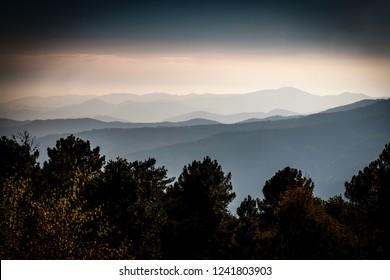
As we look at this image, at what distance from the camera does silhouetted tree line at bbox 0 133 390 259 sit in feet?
43.7

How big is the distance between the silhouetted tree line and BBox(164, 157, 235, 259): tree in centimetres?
7

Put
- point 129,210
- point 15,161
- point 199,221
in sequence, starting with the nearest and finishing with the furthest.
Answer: point 129,210 < point 15,161 < point 199,221

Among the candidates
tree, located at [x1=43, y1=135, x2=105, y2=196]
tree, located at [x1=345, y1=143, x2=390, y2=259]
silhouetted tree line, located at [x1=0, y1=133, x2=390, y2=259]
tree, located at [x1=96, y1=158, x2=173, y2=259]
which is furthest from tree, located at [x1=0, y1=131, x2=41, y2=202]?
tree, located at [x1=345, y1=143, x2=390, y2=259]

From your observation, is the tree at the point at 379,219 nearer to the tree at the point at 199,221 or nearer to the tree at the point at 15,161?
the tree at the point at 199,221

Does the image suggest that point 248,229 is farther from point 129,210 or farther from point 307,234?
point 129,210

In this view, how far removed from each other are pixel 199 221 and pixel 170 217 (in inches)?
102

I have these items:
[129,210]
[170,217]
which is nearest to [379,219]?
[129,210]

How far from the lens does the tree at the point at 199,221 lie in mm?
26781

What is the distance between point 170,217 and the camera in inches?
1136

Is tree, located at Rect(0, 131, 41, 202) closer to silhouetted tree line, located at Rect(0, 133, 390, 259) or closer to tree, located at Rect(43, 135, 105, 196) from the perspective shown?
silhouetted tree line, located at Rect(0, 133, 390, 259)
